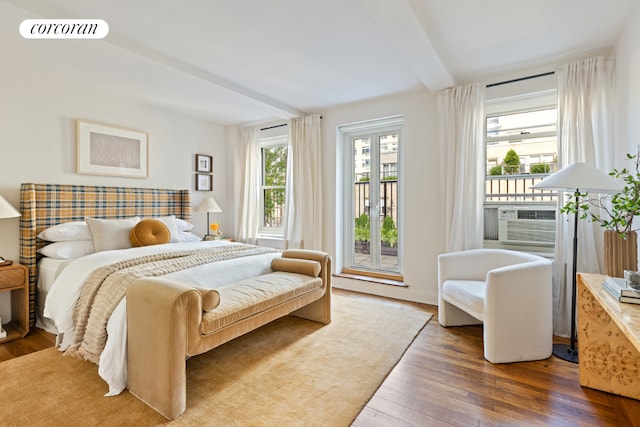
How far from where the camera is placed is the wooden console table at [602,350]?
1.83 metres

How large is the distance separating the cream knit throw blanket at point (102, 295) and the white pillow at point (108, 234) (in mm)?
846

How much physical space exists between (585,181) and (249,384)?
2598 millimetres

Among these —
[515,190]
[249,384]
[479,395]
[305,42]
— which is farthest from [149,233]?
[515,190]

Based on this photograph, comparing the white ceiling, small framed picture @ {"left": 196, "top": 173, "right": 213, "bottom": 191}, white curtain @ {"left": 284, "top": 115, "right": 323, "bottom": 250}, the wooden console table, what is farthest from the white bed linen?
the wooden console table

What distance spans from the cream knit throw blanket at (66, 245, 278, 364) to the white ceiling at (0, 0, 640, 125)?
170 cm

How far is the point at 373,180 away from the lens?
4.21 meters

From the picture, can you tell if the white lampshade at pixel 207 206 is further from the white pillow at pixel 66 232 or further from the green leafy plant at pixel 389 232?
the green leafy plant at pixel 389 232

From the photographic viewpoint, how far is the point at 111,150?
140 inches

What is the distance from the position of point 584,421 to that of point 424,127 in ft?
9.29

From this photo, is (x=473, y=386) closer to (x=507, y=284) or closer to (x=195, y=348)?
(x=507, y=284)

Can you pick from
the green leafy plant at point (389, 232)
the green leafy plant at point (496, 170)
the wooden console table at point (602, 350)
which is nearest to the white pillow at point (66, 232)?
the green leafy plant at point (389, 232)

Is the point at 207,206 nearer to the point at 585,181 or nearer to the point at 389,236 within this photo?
the point at 389,236

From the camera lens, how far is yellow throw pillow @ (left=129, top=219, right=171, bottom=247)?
3.12 meters

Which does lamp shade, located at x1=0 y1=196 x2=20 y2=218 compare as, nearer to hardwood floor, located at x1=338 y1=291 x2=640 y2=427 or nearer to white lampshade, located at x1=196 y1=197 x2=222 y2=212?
white lampshade, located at x1=196 y1=197 x2=222 y2=212
